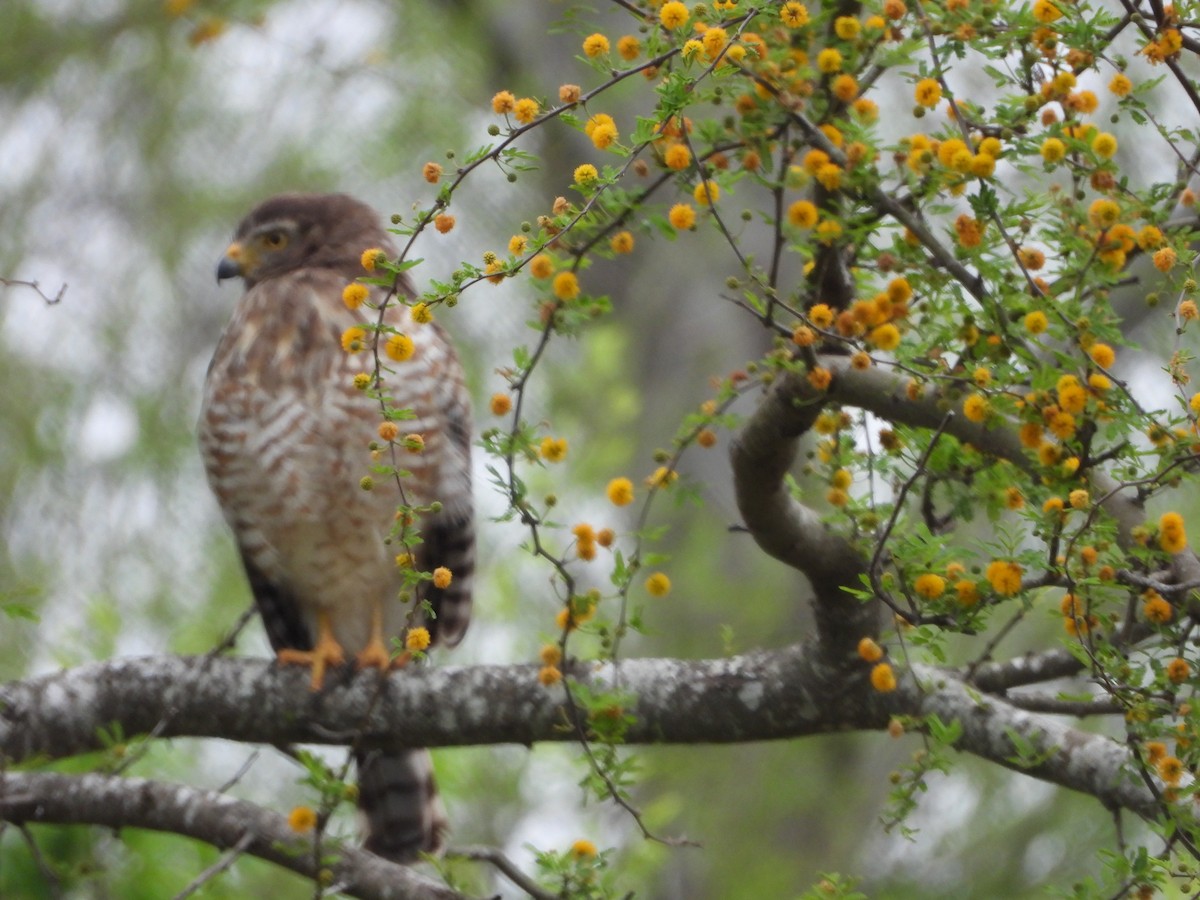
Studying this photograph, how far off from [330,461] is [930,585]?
7.94 feet

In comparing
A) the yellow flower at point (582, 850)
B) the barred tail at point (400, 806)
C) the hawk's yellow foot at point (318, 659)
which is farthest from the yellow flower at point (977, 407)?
the barred tail at point (400, 806)

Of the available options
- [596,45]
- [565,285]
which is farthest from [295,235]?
[596,45]

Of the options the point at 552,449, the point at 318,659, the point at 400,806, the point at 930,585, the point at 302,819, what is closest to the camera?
the point at 930,585

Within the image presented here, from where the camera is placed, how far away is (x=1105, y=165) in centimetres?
219

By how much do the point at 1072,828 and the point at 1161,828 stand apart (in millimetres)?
4125

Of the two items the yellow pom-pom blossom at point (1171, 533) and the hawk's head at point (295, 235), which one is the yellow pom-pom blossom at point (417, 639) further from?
the hawk's head at point (295, 235)

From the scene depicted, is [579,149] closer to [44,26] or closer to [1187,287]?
[44,26]

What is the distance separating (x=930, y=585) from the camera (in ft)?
6.95

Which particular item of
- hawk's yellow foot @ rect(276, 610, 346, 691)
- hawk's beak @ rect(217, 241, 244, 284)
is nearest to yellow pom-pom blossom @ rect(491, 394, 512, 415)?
hawk's yellow foot @ rect(276, 610, 346, 691)

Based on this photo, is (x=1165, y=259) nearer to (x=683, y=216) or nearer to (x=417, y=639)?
(x=683, y=216)

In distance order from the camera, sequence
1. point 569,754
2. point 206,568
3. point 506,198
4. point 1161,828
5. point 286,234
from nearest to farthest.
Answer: point 1161,828 → point 286,234 → point 569,754 → point 206,568 → point 506,198

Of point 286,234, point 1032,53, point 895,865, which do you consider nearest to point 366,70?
point 286,234

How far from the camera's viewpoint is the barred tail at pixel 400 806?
443 centimetres

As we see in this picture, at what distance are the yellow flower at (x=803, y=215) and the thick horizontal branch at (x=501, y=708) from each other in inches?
30.1
